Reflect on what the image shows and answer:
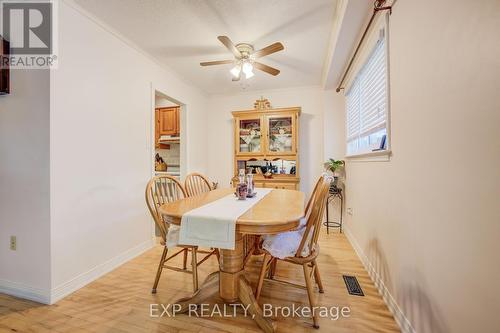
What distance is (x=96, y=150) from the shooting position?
6.57ft

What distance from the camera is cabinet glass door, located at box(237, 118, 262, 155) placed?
Answer: 374 cm

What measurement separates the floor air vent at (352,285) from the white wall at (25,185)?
2.34 m

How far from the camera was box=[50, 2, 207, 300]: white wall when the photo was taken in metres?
1.71

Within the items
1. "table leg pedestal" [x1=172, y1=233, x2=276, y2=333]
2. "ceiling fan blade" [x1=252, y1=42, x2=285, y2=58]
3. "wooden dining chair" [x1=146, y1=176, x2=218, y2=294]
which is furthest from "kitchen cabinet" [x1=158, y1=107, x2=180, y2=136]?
"table leg pedestal" [x1=172, y1=233, x2=276, y2=333]

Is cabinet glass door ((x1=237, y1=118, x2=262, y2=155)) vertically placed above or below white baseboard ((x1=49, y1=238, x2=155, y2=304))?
above

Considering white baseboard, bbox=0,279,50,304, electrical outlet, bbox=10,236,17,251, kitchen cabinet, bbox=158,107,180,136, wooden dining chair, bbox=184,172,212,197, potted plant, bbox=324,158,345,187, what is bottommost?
white baseboard, bbox=0,279,50,304

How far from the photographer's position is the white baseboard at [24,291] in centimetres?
163

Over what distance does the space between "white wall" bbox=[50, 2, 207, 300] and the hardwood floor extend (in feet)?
0.63

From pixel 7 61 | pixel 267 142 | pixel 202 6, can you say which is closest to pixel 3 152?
pixel 7 61

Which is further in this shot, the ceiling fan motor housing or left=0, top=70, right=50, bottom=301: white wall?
the ceiling fan motor housing

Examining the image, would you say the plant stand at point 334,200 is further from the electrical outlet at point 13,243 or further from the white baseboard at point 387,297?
the electrical outlet at point 13,243

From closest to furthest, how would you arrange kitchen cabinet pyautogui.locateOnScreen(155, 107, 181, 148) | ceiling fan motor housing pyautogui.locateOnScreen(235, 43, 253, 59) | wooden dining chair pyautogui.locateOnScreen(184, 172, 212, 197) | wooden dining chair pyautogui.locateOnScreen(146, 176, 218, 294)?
1. wooden dining chair pyautogui.locateOnScreen(146, 176, 218, 294)
2. wooden dining chair pyautogui.locateOnScreen(184, 172, 212, 197)
3. ceiling fan motor housing pyautogui.locateOnScreen(235, 43, 253, 59)
4. kitchen cabinet pyautogui.locateOnScreen(155, 107, 181, 148)

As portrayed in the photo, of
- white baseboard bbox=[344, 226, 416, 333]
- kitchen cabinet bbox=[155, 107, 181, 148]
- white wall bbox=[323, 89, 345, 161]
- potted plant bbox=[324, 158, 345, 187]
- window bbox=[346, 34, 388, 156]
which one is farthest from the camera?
kitchen cabinet bbox=[155, 107, 181, 148]

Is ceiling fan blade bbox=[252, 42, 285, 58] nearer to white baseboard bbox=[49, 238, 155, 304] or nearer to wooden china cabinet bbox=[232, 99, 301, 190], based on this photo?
wooden china cabinet bbox=[232, 99, 301, 190]
